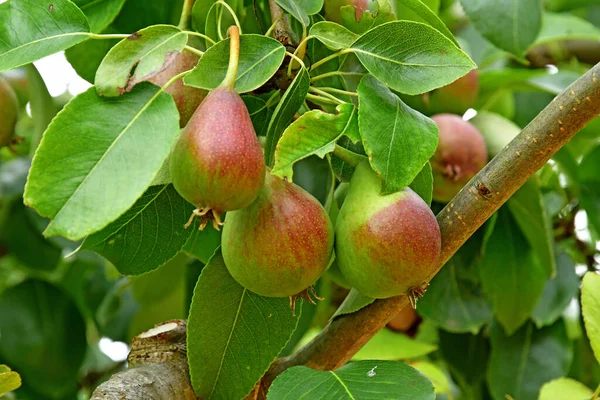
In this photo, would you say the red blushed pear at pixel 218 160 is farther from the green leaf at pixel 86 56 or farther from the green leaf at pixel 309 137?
the green leaf at pixel 86 56

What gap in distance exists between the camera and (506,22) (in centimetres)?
108

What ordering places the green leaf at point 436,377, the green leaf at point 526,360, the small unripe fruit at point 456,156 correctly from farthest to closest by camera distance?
the green leaf at point 526,360 → the green leaf at point 436,377 → the small unripe fruit at point 456,156

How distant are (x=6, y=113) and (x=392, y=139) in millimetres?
496

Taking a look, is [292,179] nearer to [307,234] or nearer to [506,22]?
[307,234]

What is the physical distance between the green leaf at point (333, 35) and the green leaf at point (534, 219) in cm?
48

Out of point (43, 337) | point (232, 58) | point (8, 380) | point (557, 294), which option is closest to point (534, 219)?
point (557, 294)

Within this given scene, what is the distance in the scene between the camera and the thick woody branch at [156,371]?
0.68 metres

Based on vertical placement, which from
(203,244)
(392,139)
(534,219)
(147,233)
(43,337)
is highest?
(392,139)

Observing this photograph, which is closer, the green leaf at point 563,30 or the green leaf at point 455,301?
the green leaf at point 455,301

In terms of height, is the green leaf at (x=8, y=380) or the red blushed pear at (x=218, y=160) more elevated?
the red blushed pear at (x=218, y=160)

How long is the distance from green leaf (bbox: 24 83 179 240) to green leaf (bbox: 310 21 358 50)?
17 centimetres

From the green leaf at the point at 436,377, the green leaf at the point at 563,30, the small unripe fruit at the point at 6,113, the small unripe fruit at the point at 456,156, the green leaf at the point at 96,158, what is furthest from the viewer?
the green leaf at the point at 563,30

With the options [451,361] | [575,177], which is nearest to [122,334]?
[451,361]

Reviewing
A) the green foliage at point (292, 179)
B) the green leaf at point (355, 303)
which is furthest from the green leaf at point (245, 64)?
the green leaf at point (355, 303)
